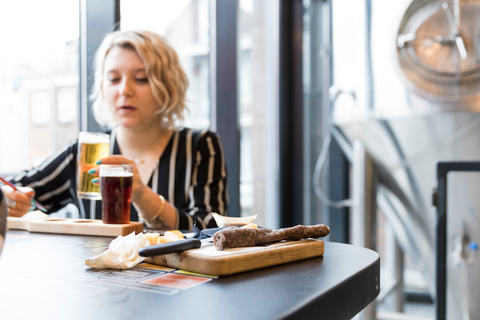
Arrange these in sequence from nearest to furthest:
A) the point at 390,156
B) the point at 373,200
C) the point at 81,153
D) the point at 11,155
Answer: the point at 81,153, the point at 11,155, the point at 390,156, the point at 373,200

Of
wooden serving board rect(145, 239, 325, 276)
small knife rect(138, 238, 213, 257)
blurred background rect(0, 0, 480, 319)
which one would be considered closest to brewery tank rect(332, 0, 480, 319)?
blurred background rect(0, 0, 480, 319)

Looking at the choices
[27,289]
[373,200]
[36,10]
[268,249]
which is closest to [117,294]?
[27,289]

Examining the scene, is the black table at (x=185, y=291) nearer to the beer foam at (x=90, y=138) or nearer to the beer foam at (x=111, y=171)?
the beer foam at (x=111, y=171)

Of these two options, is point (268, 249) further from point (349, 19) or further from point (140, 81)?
point (349, 19)

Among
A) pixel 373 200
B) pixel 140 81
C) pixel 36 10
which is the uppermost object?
pixel 36 10

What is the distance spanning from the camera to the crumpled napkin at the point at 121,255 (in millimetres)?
683

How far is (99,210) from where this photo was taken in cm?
159

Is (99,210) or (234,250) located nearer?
(234,250)

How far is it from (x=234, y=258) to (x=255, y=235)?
10cm

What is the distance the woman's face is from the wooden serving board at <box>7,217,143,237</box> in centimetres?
50

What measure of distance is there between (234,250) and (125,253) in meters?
0.15

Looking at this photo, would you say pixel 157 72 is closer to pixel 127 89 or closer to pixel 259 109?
pixel 127 89

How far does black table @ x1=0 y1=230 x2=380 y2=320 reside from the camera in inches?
19.1

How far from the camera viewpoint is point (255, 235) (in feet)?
2.45
